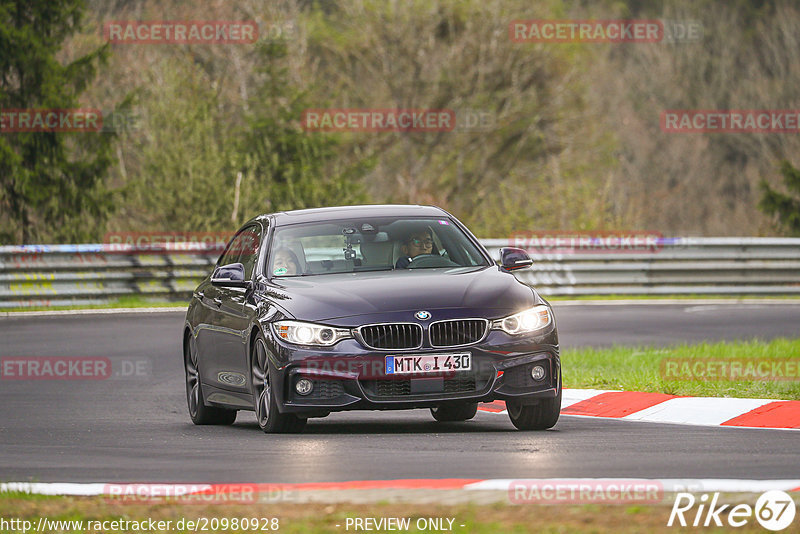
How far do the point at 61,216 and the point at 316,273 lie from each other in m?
21.5

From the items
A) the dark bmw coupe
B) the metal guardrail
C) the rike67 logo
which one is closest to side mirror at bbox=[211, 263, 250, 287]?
the dark bmw coupe

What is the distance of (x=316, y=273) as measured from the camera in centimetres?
1108

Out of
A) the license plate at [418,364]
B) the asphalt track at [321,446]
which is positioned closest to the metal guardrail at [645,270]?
the asphalt track at [321,446]

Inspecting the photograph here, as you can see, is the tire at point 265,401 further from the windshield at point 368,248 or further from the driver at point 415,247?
the driver at point 415,247

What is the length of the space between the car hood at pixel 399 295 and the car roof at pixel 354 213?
92 cm

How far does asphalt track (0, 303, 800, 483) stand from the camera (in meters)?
8.15


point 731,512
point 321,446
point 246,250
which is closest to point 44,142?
point 246,250

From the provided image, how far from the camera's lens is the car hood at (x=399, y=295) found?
1007 cm

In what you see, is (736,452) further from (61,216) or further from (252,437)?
(61,216)

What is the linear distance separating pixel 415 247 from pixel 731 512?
510 cm

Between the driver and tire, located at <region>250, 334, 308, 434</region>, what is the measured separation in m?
1.21

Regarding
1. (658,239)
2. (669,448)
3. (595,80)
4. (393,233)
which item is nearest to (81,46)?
(595,80)

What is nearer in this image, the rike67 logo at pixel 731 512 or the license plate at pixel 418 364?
the rike67 logo at pixel 731 512

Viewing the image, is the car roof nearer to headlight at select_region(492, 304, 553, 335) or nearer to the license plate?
headlight at select_region(492, 304, 553, 335)
